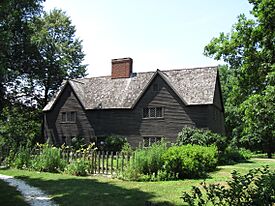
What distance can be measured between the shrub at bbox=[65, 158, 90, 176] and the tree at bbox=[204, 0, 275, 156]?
8928mm

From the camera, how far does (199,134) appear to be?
93.4ft

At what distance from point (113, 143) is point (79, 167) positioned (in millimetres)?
16266

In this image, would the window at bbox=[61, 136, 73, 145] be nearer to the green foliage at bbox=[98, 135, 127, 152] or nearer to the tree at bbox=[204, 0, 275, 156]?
the green foliage at bbox=[98, 135, 127, 152]

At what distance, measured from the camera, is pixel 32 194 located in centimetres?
1157

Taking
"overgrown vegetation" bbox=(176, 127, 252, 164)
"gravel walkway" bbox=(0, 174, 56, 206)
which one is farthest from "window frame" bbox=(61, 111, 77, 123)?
"gravel walkway" bbox=(0, 174, 56, 206)

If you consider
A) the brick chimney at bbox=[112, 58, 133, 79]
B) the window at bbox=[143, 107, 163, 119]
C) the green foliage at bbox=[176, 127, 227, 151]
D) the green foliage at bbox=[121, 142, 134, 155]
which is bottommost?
the green foliage at bbox=[121, 142, 134, 155]

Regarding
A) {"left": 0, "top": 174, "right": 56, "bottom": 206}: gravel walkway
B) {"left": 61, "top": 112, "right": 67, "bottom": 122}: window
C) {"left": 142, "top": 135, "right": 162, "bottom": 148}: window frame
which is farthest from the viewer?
{"left": 61, "top": 112, "right": 67, "bottom": 122}: window

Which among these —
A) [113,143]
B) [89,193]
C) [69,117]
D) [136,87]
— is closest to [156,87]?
[136,87]

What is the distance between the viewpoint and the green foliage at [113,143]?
3338 cm

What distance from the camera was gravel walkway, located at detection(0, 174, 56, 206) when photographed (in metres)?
10.1

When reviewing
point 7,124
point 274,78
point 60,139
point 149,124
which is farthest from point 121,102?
point 274,78

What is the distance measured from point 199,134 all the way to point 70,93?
18.6 meters

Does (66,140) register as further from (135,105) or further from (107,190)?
(107,190)

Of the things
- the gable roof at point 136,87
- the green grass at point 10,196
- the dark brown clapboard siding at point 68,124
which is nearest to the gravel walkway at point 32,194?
the green grass at point 10,196
